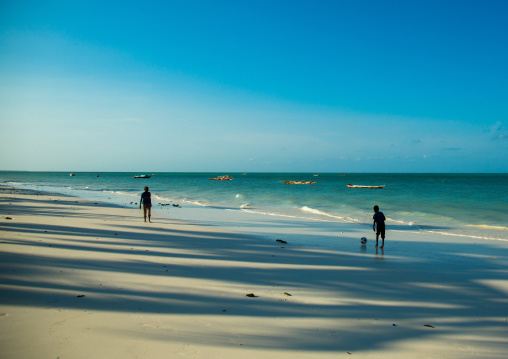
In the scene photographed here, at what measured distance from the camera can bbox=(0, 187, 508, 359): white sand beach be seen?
5.02m

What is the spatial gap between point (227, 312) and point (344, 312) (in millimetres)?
2263

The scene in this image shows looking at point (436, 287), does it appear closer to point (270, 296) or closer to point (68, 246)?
point (270, 296)

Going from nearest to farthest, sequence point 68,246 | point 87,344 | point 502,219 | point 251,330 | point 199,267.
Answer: point 87,344 → point 251,330 → point 199,267 → point 68,246 → point 502,219

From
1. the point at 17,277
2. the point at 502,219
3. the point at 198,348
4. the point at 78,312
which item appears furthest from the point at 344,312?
the point at 502,219

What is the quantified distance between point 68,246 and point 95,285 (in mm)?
4810

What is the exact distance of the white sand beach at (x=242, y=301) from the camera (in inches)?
198

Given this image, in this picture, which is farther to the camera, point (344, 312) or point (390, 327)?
point (344, 312)

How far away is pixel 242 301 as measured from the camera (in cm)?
682

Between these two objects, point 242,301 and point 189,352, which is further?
point 242,301

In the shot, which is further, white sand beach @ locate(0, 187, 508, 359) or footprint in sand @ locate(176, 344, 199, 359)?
white sand beach @ locate(0, 187, 508, 359)

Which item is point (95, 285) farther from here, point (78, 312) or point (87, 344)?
point (87, 344)

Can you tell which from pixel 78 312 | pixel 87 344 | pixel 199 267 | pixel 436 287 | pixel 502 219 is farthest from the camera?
pixel 502 219

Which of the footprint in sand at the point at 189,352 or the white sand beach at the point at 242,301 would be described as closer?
the footprint in sand at the point at 189,352

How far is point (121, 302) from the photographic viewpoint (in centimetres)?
645
